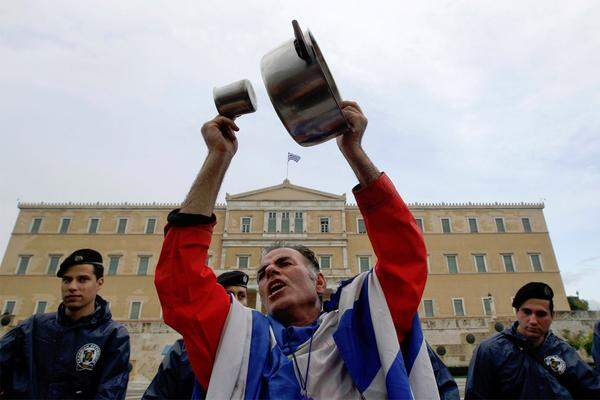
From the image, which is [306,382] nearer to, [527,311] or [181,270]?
[181,270]

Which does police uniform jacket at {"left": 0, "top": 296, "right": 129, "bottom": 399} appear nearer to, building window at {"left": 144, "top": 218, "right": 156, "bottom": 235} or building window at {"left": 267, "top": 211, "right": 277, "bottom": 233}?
building window at {"left": 267, "top": 211, "right": 277, "bottom": 233}

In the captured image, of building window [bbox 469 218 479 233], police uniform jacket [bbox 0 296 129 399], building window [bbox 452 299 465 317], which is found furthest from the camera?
building window [bbox 469 218 479 233]

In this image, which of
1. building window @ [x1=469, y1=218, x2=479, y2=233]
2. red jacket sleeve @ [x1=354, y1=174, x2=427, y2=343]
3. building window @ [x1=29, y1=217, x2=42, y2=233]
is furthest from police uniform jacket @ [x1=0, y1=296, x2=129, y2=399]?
building window @ [x1=29, y1=217, x2=42, y2=233]

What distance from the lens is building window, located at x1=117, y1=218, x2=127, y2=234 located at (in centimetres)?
3744

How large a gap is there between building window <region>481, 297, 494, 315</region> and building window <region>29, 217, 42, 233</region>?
136 feet

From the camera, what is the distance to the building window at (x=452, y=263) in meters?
35.5

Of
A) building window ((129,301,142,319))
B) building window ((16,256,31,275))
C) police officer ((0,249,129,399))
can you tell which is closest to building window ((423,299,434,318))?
building window ((129,301,142,319))

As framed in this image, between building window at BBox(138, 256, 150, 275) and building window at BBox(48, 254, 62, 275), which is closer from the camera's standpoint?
building window at BBox(138, 256, 150, 275)

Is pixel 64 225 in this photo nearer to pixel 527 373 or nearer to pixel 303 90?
pixel 527 373

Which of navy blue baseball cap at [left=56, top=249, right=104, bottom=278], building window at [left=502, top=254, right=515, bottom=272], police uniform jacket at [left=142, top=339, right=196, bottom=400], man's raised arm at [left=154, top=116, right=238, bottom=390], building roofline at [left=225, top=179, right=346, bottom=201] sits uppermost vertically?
building roofline at [left=225, top=179, right=346, bottom=201]

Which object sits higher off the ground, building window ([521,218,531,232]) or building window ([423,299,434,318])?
building window ([521,218,531,232])

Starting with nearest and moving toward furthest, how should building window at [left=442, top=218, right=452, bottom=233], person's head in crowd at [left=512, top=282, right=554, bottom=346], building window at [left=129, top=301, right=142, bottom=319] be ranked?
person's head in crowd at [left=512, top=282, right=554, bottom=346], building window at [left=129, top=301, right=142, bottom=319], building window at [left=442, top=218, right=452, bottom=233]

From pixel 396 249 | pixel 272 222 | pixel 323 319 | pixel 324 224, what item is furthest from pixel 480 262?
pixel 396 249

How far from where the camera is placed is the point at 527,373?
3.66 metres
